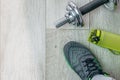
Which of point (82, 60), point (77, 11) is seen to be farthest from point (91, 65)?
point (77, 11)

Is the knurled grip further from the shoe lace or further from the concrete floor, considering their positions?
the shoe lace

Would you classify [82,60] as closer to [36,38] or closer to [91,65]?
[91,65]

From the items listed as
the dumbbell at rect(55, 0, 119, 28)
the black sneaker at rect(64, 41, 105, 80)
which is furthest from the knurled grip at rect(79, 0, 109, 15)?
the black sneaker at rect(64, 41, 105, 80)

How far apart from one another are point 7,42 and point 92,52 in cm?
38

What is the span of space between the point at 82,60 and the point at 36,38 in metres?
0.23

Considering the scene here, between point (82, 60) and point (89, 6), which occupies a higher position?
point (89, 6)

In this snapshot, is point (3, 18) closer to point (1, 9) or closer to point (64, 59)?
point (1, 9)

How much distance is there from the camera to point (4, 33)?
1.01 m

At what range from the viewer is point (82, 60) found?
3.47 ft

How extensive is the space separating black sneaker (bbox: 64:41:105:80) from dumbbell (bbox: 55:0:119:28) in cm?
10

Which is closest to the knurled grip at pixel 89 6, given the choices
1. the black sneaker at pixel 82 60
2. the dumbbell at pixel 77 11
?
the dumbbell at pixel 77 11

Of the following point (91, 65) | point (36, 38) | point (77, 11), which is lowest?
point (91, 65)

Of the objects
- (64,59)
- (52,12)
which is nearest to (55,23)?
(52,12)

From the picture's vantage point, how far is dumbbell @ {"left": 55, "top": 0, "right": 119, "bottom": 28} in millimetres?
985
